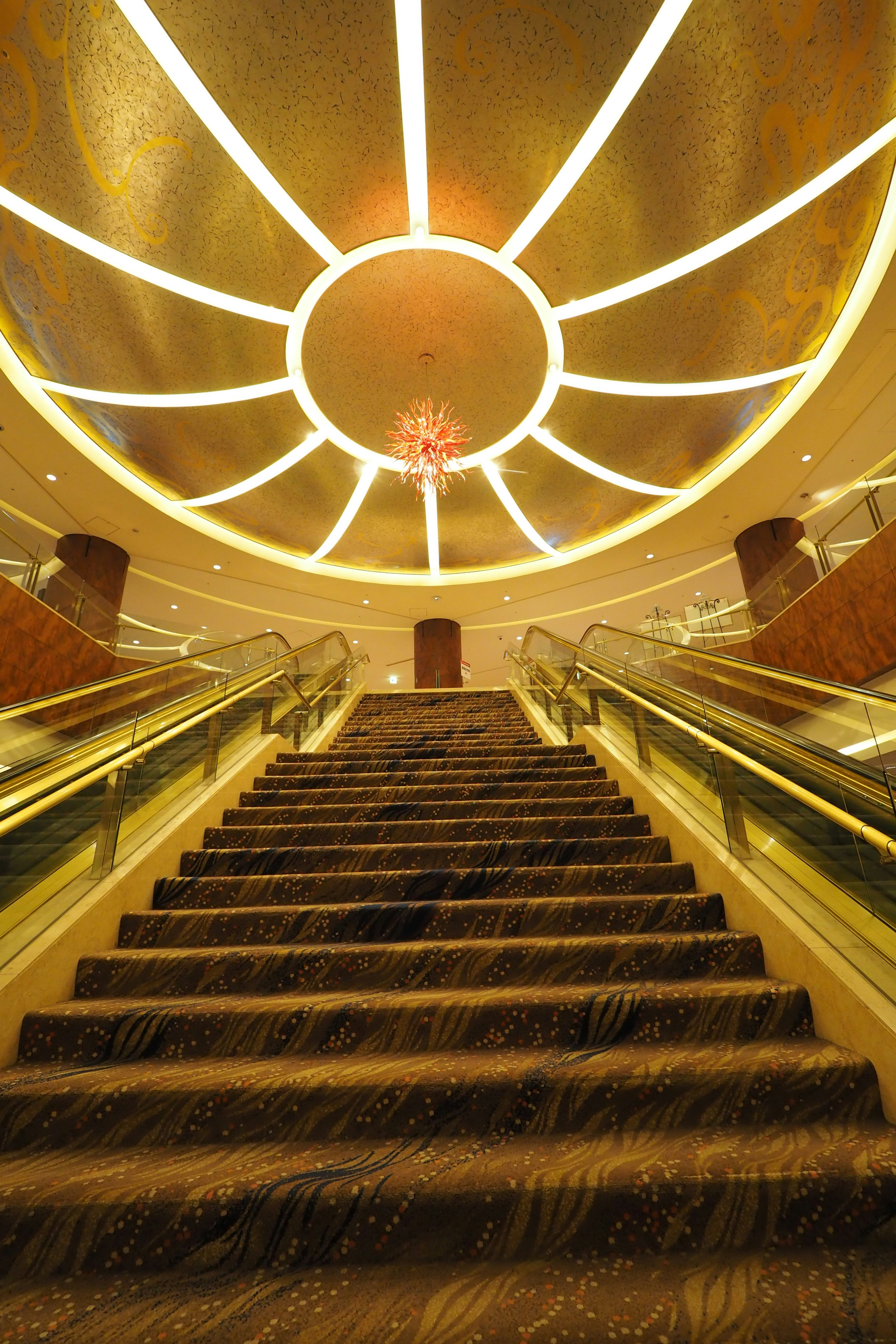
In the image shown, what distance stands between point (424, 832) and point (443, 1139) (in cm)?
175

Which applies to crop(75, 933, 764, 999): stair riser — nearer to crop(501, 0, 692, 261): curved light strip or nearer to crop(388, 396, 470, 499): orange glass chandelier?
crop(388, 396, 470, 499): orange glass chandelier

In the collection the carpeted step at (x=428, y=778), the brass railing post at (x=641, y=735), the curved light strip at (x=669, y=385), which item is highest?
the curved light strip at (x=669, y=385)

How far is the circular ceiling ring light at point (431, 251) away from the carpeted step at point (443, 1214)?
8398mm

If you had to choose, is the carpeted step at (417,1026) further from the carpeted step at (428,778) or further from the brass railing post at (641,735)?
the carpeted step at (428,778)

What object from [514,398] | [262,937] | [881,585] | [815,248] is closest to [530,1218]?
[262,937]

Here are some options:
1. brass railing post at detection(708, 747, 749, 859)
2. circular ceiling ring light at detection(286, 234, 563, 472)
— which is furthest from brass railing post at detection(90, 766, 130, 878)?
circular ceiling ring light at detection(286, 234, 563, 472)

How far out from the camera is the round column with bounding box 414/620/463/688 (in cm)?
1580

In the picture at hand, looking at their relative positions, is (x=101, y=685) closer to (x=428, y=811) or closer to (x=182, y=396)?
(x=428, y=811)

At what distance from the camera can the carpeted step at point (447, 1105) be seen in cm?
154

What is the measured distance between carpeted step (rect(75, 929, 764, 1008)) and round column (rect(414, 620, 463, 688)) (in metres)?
13.5

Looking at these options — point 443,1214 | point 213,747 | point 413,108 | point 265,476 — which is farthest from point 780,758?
point 265,476

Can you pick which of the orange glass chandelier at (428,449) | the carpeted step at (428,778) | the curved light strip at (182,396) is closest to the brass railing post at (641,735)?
the carpeted step at (428,778)

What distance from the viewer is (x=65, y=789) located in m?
2.13

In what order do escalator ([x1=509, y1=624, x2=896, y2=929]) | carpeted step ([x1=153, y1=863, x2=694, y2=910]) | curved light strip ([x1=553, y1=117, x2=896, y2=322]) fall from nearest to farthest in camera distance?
escalator ([x1=509, y1=624, x2=896, y2=929])
carpeted step ([x1=153, y1=863, x2=694, y2=910])
curved light strip ([x1=553, y1=117, x2=896, y2=322])
